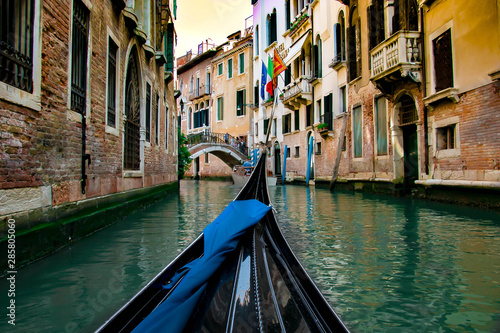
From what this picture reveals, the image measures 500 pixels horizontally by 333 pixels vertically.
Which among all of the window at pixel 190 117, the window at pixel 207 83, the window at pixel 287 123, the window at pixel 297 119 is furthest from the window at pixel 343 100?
the window at pixel 190 117

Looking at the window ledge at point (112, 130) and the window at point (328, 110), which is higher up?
the window at point (328, 110)

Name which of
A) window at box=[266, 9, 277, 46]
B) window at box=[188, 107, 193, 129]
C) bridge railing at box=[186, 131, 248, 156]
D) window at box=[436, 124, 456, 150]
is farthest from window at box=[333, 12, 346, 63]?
window at box=[188, 107, 193, 129]

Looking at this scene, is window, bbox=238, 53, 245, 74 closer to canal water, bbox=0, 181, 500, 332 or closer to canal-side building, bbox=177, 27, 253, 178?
canal-side building, bbox=177, 27, 253, 178

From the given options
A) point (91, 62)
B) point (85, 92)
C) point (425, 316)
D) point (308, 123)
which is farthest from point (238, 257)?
point (308, 123)

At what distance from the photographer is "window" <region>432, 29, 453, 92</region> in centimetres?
704

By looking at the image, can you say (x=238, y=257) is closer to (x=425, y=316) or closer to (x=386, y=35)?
(x=425, y=316)

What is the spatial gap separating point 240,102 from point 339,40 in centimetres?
1179

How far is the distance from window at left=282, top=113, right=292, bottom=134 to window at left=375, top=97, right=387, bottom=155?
27.1ft

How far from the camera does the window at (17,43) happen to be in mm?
2760

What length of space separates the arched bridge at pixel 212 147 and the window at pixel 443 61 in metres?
15.4

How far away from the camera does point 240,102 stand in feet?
79.2

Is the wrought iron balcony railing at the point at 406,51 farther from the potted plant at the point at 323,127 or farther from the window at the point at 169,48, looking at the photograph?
the window at the point at 169,48

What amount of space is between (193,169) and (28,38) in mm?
25896

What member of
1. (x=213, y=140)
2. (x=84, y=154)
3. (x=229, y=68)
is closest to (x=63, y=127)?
(x=84, y=154)
